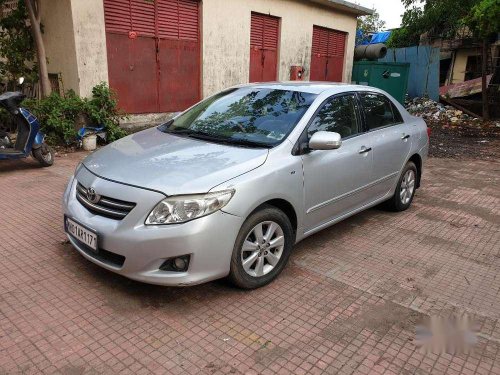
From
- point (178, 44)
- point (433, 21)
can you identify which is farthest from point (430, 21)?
point (178, 44)

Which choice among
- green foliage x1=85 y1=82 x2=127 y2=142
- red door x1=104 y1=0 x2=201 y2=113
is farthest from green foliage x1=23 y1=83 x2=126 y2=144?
red door x1=104 y1=0 x2=201 y2=113

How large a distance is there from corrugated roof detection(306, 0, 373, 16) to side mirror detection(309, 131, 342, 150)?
1142 cm

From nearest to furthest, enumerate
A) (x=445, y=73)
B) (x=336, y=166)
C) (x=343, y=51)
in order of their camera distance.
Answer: (x=336, y=166)
(x=343, y=51)
(x=445, y=73)

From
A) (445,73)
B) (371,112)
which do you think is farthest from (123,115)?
(445,73)

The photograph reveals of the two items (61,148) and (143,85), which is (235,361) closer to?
(61,148)

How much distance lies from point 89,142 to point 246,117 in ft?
16.5

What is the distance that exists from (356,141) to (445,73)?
1703 cm

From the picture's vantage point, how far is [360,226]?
15.5ft

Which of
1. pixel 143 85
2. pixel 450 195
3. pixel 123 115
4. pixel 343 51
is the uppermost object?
pixel 343 51

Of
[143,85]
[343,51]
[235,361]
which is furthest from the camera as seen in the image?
[343,51]

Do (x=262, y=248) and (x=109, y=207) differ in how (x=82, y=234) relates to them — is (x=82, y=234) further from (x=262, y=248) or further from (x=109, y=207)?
(x=262, y=248)

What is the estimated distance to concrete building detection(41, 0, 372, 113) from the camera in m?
8.16

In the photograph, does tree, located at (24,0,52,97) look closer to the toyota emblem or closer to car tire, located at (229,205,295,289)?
the toyota emblem

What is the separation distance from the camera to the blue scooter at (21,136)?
6.13m
